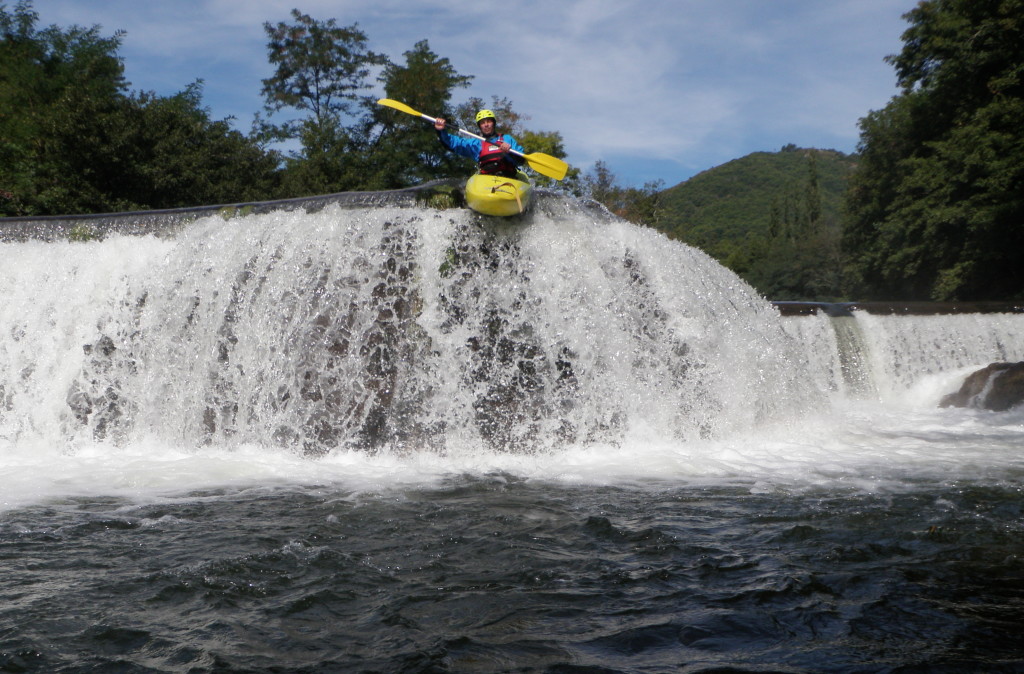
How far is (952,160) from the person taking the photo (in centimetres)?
1891

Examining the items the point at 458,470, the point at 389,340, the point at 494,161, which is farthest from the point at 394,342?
the point at 494,161

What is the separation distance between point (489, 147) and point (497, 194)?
677 mm

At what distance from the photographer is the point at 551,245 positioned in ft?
22.0

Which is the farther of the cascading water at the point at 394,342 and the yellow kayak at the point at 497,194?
the yellow kayak at the point at 497,194

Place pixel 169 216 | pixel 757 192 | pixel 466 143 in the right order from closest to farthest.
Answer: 1. pixel 466 143
2. pixel 169 216
3. pixel 757 192

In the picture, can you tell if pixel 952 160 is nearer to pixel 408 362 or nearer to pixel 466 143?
pixel 466 143

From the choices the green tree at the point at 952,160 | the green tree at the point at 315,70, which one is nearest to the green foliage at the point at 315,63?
the green tree at the point at 315,70

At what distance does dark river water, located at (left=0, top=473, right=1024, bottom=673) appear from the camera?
2.61 metres

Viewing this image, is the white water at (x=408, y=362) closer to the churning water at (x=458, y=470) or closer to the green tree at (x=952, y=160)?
the churning water at (x=458, y=470)

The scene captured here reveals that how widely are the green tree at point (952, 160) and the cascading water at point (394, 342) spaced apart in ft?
43.7

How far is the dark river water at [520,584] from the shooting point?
261 cm

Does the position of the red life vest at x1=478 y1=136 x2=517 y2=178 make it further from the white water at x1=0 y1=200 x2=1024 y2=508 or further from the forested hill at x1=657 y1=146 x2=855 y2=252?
the forested hill at x1=657 y1=146 x2=855 y2=252

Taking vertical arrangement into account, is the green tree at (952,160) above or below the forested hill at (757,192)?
below

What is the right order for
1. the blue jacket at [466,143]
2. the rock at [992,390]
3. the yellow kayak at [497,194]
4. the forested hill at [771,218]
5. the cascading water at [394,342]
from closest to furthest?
the cascading water at [394,342], the yellow kayak at [497,194], the blue jacket at [466,143], the rock at [992,390], the forested hill at [771,218]
